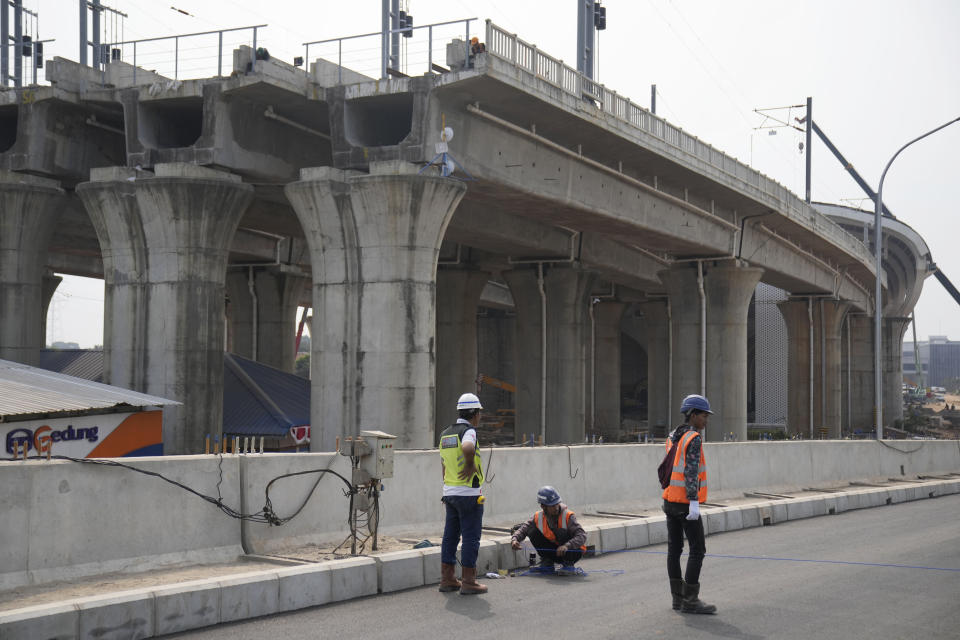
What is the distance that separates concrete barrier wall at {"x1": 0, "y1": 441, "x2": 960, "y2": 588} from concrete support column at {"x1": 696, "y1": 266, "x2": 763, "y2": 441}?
24.9 metres

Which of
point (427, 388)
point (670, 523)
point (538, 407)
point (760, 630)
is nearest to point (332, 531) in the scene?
point (670, 523)

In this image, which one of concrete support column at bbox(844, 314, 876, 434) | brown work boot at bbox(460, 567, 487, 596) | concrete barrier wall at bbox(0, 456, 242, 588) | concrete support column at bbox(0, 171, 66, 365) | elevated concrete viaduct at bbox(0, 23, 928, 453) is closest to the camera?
concrete barrier wall at bbox(0, 456, 242, 588)

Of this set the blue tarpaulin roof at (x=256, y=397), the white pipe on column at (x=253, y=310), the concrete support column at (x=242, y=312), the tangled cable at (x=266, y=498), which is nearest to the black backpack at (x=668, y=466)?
the tangled cable at (x=266, y=498)

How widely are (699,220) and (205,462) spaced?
30072 mm

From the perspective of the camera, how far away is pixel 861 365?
80.3 meters

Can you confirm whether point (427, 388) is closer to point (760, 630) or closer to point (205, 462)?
point (205, 462)

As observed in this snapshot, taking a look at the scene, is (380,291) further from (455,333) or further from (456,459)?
(455,333)

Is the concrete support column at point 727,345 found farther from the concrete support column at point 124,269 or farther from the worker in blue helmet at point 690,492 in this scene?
the worker in blue helmet at point 690,492

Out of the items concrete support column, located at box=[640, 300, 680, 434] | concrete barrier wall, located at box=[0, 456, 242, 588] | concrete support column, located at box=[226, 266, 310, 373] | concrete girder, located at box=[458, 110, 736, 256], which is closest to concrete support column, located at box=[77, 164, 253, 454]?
concrete girder, located at box=[458, 110, 736, 256]

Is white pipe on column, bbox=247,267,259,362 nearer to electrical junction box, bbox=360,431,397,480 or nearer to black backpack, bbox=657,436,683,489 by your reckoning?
electrical junction box, bbox=360,431,397,480

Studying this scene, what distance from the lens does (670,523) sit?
29.3 ft

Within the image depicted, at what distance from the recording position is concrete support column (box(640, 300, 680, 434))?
65.0 m

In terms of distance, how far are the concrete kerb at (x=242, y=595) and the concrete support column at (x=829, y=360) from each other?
51.4 meters

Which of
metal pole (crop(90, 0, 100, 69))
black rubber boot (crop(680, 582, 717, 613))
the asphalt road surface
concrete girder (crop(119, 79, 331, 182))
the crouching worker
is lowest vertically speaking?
the asphalt road surface
